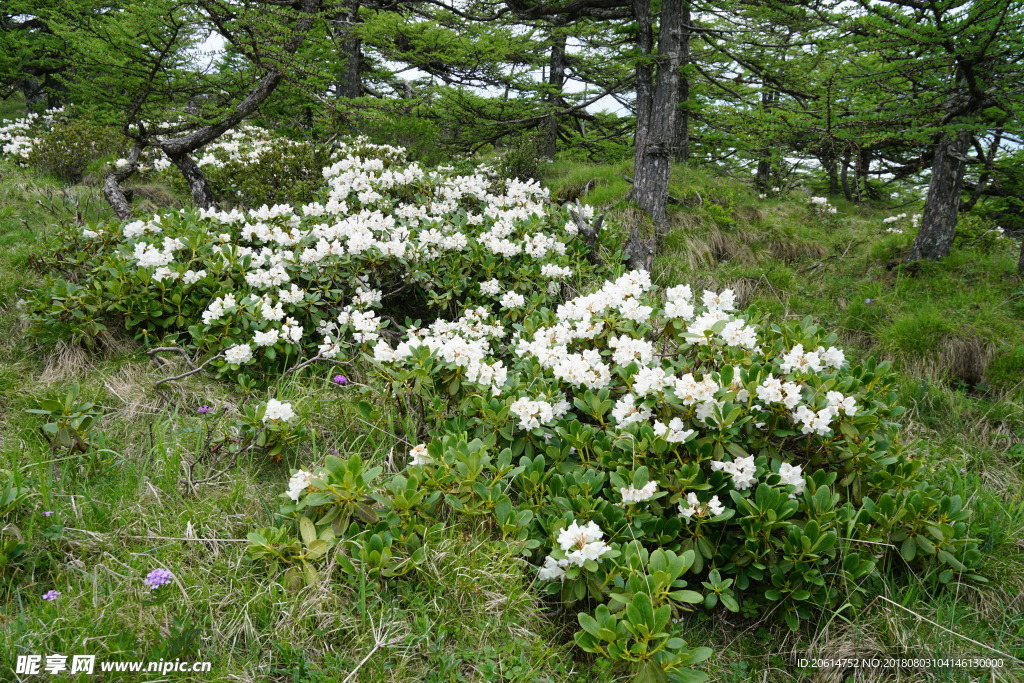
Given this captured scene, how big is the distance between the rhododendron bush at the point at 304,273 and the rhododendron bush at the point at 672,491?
4.29 feet

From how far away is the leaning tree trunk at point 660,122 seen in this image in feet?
19.6

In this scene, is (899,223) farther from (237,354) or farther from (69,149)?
(69,149)

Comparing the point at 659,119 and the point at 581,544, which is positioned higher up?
the point at 659,119

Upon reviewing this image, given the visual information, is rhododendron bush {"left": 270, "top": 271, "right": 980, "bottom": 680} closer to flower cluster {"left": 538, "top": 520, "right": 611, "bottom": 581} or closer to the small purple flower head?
flower cluster {"left": 538, "top": 520, "right": 611, "bottom": 581}

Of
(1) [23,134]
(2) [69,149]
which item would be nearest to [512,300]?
(2) [69,149]

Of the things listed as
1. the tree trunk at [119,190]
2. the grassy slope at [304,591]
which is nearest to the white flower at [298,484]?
the grassy slope at [304,591]

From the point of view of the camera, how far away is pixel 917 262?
17.4 ft

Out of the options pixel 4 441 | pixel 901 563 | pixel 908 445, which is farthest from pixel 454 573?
pixel 908 445

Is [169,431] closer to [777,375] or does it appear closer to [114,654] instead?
[114,654]

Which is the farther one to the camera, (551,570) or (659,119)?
(659,119)

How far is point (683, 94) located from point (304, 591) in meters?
8.82

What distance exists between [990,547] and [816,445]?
0.94 meters

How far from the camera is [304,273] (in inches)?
156

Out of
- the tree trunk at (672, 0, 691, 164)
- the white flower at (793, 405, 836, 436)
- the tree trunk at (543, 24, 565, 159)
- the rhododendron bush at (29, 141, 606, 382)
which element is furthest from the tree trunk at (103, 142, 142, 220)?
the tree trunk at (672, 0, 691, 164)
